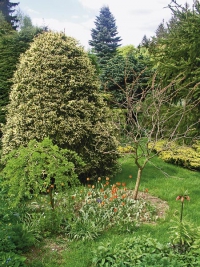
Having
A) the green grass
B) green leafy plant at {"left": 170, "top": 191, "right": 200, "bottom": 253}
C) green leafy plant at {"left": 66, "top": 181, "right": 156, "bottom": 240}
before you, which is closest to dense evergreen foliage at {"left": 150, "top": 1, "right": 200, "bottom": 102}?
the green grass

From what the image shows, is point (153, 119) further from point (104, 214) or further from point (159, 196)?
point (104, 214)

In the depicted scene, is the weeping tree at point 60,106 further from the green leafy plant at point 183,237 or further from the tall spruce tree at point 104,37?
the tall spruce tree at point 104,37

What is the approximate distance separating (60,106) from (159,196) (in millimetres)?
2796

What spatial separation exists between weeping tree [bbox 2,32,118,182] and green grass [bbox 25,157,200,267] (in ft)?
2.85

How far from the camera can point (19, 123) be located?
568 cm

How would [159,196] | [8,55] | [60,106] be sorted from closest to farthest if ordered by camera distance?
[159,196] < [60,106] < [8,55]

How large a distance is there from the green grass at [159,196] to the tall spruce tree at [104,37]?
39.1 ft

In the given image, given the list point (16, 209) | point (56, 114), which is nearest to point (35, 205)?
point (16, 209)

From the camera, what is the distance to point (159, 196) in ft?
18.0

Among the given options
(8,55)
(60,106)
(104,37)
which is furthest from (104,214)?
(104,37)

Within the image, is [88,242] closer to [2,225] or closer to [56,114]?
[2,225]

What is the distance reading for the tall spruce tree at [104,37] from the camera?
61.4 ft

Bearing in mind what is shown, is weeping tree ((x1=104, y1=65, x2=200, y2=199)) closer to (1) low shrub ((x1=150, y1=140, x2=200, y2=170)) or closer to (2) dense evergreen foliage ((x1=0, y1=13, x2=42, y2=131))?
(1) low shrub ((x1=150, y1=140, x2=200, y2=170))

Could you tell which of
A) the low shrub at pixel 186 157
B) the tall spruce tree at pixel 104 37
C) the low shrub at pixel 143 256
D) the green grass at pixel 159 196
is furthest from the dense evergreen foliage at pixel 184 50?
the tall spruce tree at pixel 104 37
